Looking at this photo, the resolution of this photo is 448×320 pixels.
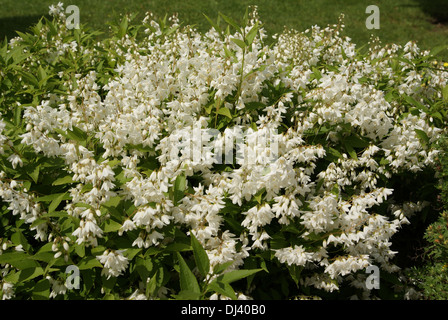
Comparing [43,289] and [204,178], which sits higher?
[204,178]

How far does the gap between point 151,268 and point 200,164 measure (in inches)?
34.0

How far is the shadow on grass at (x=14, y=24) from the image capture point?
12.5 meters

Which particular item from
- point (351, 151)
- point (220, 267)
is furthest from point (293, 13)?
point (220, 267)

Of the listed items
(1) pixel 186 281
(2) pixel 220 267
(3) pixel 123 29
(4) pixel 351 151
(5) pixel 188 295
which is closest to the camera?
(5) pixel 188 295

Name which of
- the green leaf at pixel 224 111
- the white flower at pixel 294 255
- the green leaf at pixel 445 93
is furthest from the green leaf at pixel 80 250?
the green leaf at pixel 445 93

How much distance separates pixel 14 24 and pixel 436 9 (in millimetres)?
14350

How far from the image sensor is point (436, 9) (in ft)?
51.0

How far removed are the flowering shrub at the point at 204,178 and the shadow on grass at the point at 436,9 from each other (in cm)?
Result: 1201

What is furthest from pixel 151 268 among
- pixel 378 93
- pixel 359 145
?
pixel 378 93

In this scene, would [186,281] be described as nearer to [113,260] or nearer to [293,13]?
[113,260]

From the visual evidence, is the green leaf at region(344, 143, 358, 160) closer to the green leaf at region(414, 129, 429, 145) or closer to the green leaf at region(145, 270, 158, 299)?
the green leaf at region(414, 129, 429, 145)

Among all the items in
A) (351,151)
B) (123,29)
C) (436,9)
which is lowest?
(351,151)

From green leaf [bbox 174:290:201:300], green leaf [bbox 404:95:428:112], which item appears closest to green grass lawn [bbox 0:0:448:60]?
green leaf [bbox 404:95:428:112]
